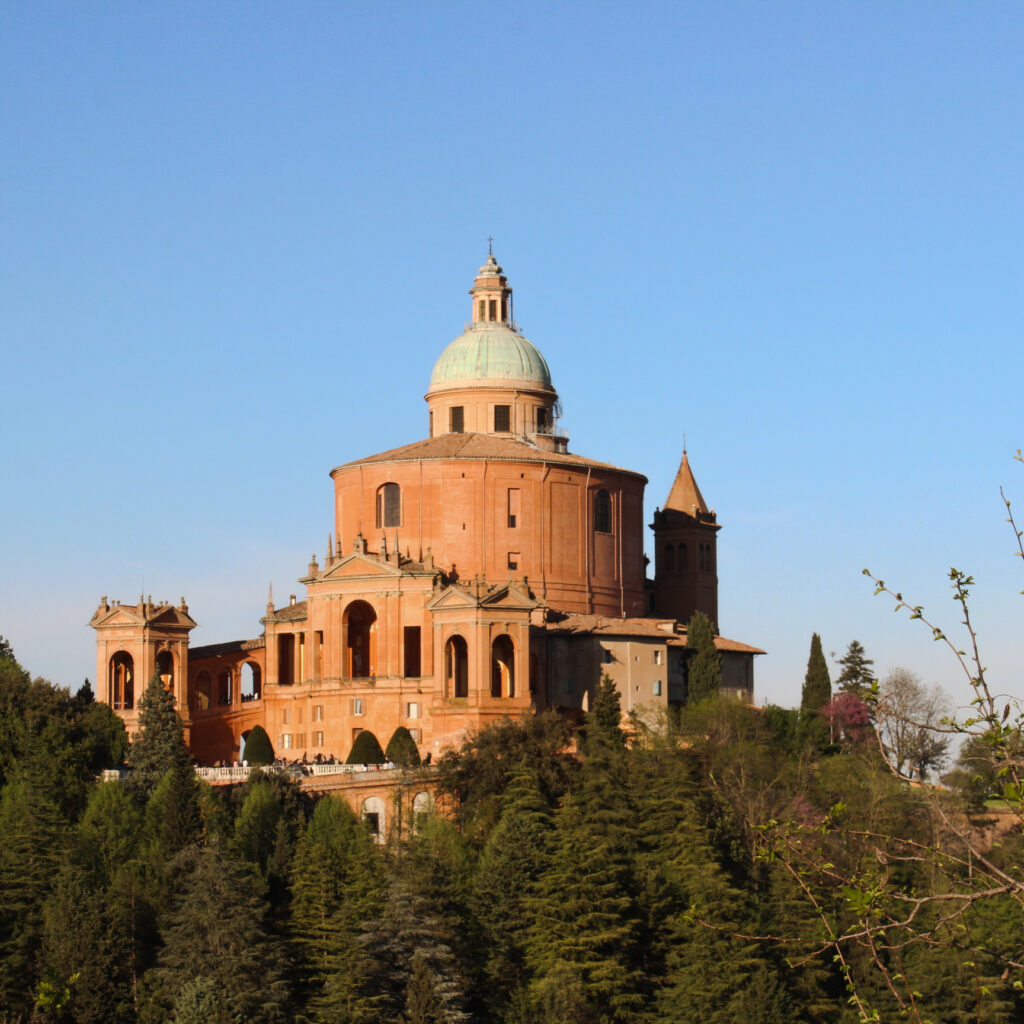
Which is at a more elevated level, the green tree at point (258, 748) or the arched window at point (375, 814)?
the green tree at point (258, 748)

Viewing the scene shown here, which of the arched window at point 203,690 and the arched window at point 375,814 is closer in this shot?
the arched window at point 375,814

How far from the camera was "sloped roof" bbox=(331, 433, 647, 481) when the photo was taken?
68438mm

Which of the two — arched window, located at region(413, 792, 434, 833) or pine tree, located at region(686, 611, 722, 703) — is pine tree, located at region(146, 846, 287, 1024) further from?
pine tree, located at region(686, 611, 722, 703)

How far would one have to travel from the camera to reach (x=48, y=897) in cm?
4959

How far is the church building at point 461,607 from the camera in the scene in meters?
62.3

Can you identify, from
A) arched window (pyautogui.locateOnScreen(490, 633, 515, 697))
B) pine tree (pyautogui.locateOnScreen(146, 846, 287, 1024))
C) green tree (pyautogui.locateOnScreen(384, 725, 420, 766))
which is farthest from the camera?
arched window (pyautogui.locateOnScreen(490, 633, 515, 697))

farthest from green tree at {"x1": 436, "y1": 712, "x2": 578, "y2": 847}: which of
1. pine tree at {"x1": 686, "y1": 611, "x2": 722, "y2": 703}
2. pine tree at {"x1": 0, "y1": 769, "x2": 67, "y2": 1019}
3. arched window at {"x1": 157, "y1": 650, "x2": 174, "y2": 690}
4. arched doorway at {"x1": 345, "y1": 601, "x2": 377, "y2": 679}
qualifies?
arched window at {"x1": 157, "y1": 650, "x2": 174, "y2": 690}

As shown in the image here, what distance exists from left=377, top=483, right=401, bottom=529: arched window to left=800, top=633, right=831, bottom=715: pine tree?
18093 millimetres

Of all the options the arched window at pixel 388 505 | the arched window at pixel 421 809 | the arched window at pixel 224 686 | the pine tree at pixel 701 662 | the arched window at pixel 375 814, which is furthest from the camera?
the arched window at pixel 224 686

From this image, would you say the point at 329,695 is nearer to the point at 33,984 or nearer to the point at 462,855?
the point at 462,855

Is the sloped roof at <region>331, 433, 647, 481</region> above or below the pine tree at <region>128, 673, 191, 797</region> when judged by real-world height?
above

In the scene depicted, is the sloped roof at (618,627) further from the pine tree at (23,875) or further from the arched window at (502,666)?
the pine tree at (23,875)

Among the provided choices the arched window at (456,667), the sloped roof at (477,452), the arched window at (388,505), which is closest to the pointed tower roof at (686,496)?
the sloped roof at (477,452)

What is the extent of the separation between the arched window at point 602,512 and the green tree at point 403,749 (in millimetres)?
13318
